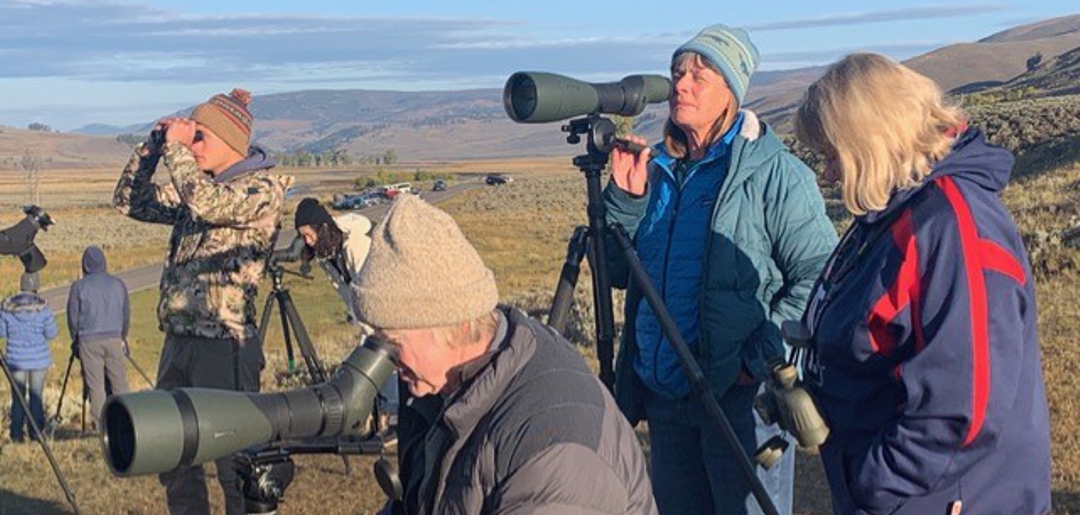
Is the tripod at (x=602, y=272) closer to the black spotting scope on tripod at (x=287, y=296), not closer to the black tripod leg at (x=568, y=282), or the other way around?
the black tripod leg at (x=568, y=282)

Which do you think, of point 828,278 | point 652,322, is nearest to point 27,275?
point 652,322

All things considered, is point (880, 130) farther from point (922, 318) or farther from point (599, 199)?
point (599, 199)

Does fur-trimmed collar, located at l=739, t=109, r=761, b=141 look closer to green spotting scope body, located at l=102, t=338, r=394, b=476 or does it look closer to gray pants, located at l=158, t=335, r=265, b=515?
green spotting scope body, located at l=102, t=338, r=394, b=476

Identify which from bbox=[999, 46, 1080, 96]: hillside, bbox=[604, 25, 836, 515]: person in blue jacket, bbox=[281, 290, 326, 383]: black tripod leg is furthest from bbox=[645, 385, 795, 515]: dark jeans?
bbox=[999, 46, 1080, 96]: hillside

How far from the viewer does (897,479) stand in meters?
2.19

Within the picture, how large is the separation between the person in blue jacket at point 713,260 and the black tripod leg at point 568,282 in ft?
0.44

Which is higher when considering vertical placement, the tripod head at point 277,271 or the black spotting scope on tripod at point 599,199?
the black spotting scope on tripod at point 599,199

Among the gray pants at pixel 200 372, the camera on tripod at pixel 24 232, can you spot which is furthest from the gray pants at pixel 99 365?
the gray pants at pixel 200 372

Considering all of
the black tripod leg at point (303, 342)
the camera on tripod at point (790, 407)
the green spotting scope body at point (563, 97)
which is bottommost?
the black tripod leg at point (303, 342)

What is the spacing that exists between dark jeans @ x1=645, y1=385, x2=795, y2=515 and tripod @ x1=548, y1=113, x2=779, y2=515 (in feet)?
0.21

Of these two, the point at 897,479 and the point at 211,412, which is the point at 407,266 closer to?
the point at 211,412

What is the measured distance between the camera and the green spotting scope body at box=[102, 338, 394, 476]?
5.43ft

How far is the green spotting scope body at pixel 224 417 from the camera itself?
1.66 m

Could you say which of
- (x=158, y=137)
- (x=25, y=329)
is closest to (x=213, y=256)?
(x=158, y=137)
